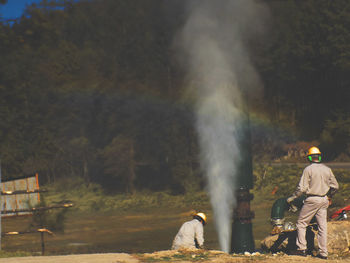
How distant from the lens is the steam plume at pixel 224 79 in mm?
10383

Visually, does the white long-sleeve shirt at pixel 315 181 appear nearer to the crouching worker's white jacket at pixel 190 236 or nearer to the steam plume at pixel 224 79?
the steam plume at pixel 224 79

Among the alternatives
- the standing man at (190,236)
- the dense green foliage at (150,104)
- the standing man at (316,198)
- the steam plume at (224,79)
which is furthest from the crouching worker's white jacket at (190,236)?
the dense green foliage at (150,104)

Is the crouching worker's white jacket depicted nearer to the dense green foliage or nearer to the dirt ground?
Answer: the dirt ground

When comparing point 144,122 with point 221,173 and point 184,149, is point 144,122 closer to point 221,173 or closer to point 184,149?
point 184,149

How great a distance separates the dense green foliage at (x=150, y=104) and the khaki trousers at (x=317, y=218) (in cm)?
2612

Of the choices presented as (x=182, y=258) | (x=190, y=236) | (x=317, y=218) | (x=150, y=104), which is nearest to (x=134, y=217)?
(x=190, y=236)

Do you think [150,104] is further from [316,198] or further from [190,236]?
[316,198]

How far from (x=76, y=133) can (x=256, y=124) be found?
17.1 m

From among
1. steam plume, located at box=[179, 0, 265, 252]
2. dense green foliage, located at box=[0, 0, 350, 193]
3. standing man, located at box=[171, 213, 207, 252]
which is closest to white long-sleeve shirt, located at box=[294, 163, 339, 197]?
steam plume, located at box=[179, 0, 265, 252]

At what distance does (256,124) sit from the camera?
174ft

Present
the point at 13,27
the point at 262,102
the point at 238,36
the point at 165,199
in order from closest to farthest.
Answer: the point at 238,36 → the point at 13,27 → the point at 165,199 → the point at 262,102

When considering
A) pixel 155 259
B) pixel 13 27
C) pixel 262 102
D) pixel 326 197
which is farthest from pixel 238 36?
pixel 262 102

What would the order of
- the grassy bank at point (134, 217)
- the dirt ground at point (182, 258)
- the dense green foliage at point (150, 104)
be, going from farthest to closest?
the dense green foliage at point (150, 104), the grassy bank at point (134, 217), the dirt ground at point (182, 258)

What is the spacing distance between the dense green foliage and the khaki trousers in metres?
26.1
